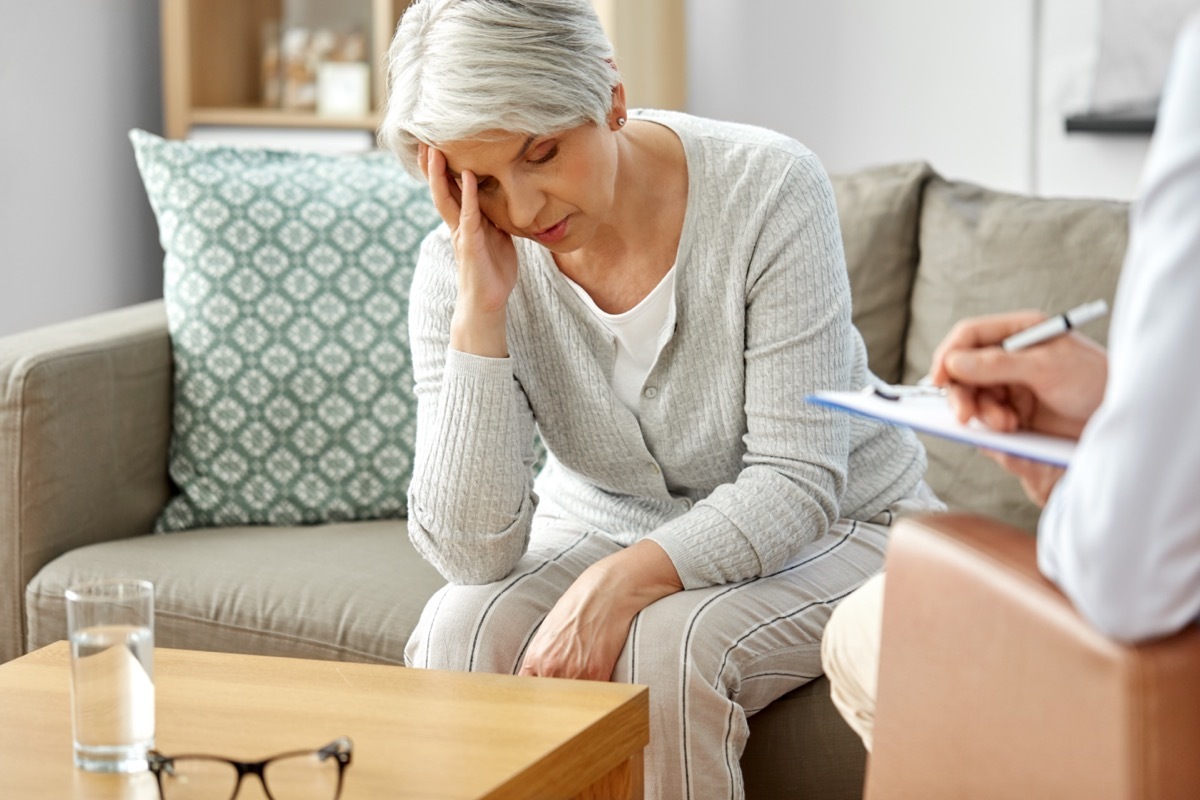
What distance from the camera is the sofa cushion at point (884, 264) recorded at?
77.1 inches

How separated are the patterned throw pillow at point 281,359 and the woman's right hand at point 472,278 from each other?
57 cm

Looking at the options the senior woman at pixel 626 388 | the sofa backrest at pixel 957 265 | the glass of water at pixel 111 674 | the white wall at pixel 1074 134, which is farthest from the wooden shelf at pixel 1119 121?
the glass of water at pixel 111 674

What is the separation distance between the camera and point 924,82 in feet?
9.23

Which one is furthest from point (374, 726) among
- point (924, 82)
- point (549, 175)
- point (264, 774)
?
point (924, 82)

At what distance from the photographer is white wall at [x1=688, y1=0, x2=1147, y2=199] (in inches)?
104

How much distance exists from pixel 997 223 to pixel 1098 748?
1.21 meters

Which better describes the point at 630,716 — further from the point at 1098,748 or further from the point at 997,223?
the point at 997,223

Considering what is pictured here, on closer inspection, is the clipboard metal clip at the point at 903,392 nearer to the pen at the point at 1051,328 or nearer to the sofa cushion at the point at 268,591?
the pen at the point at 1051,328

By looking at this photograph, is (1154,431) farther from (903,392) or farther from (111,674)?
(111,674)

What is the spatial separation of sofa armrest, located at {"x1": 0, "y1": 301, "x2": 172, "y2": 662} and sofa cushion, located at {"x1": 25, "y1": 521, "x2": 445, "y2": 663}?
0.13ft

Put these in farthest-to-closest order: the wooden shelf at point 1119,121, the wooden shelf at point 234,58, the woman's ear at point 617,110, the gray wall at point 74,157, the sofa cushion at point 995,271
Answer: the wooden shelf at point 234,58 → the gray wall at point 74,157 → the wooden shelf at point 1119,121 → the sofa cushion at point 995,271 → the woman's ear at point 617,110

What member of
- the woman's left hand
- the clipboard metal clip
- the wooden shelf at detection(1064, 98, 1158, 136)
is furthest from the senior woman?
the wooden shelf at detection(1064, 98, 1158, 136)

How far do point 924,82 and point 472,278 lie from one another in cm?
162

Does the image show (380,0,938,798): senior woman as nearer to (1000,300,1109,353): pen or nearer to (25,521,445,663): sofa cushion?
(25,521,445,663): sofa cushion
